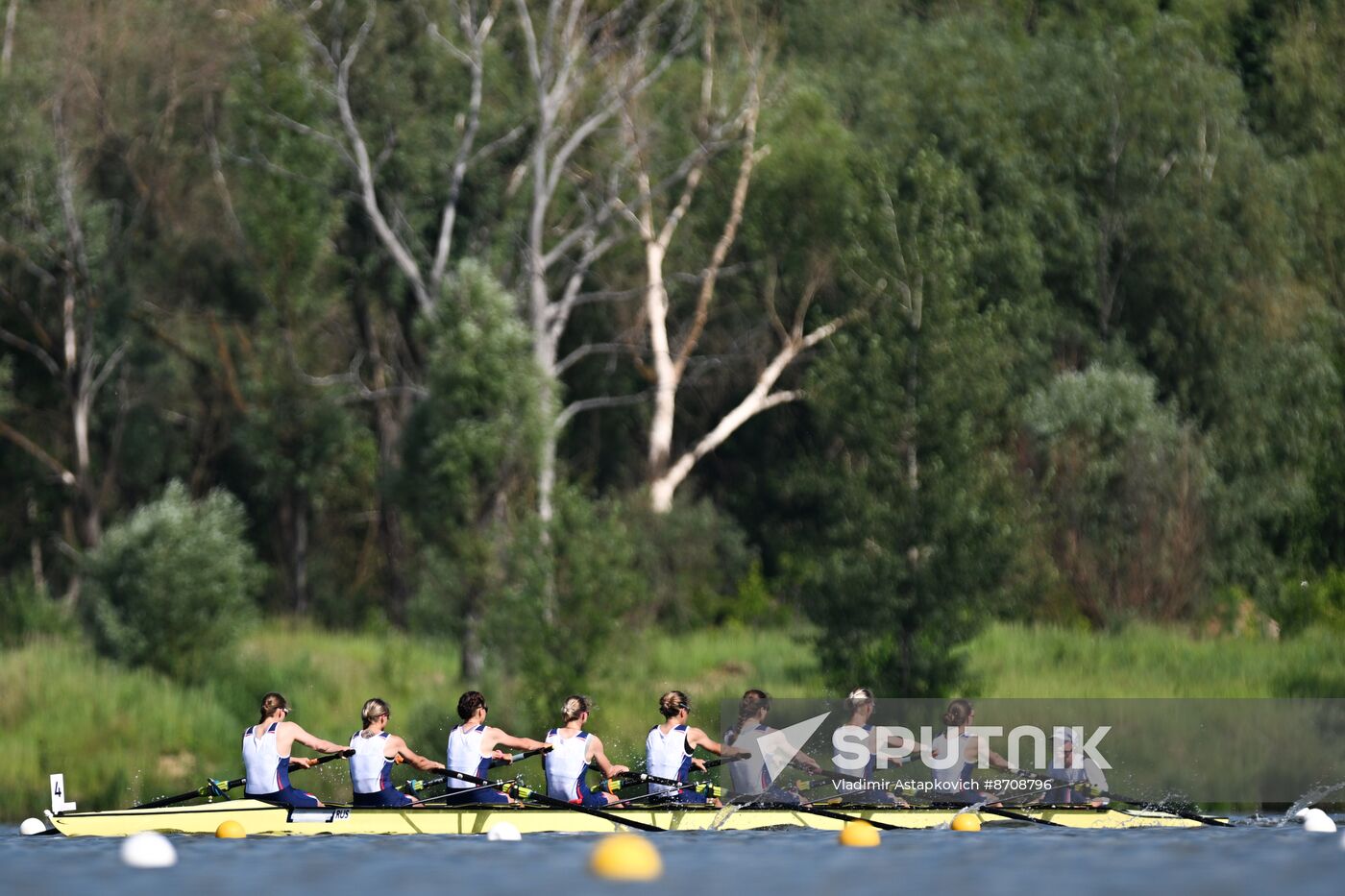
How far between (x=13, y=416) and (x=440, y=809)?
2303cm

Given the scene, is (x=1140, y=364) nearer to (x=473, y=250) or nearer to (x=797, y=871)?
(x=473, y=250)

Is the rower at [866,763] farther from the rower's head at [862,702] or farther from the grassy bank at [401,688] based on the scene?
the grassy bank at [401,688]

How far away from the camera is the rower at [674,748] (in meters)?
19.5

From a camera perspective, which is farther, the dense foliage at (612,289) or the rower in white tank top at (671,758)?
the dense foliage at (612,289)

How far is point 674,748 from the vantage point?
64.3 feet

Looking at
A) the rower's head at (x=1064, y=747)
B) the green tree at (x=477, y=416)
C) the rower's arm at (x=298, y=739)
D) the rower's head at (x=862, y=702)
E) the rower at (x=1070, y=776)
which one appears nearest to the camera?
the rower's arm at (x=298, y=739)

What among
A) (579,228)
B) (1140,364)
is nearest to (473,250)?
(579,228)

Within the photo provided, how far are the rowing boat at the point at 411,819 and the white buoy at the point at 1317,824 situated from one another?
11.3 ft

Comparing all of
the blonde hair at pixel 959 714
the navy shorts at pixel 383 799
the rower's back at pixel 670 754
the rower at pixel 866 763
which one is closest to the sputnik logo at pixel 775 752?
the rower at pixel 866 763

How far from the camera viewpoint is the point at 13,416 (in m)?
38.9

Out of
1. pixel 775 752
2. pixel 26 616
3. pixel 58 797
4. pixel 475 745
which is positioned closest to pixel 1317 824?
pixel 775 752

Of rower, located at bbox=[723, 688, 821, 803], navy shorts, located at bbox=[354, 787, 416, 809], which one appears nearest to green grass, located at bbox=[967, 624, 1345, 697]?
rower, located at bbox=[723, 688, 821, 803]

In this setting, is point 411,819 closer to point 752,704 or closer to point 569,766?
point 569,766

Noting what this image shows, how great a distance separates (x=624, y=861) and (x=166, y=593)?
17.3 m
